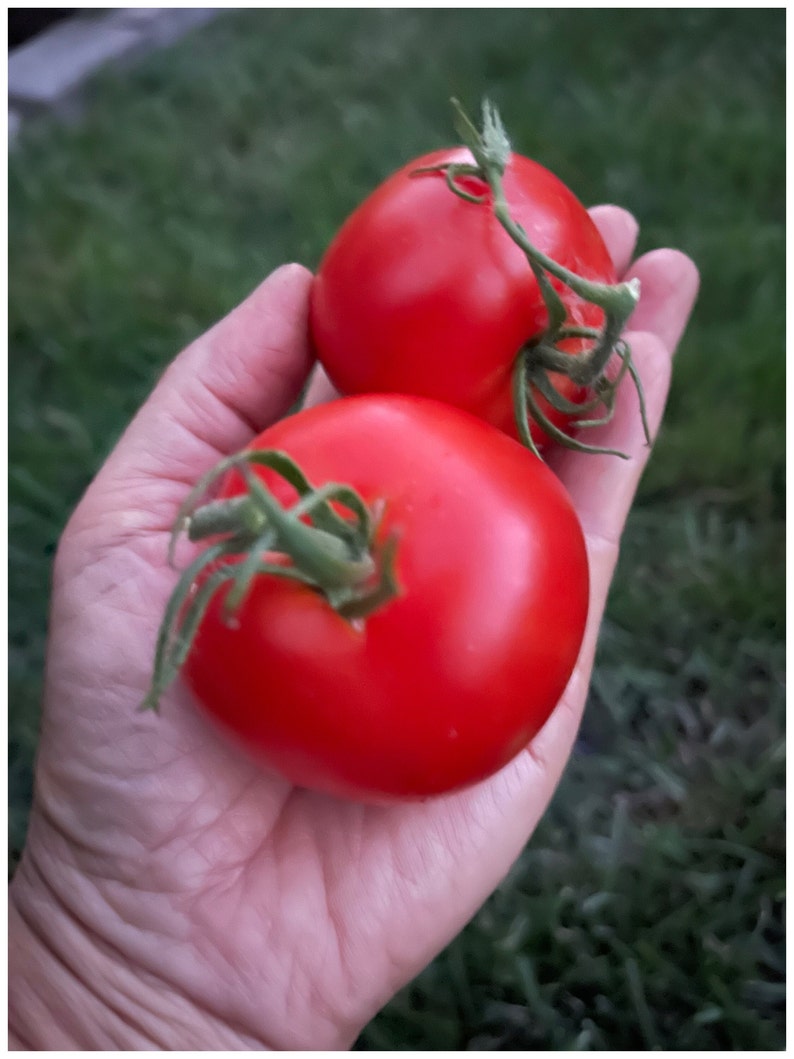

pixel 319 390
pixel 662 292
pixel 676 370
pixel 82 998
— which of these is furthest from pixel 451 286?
pixel 676 370

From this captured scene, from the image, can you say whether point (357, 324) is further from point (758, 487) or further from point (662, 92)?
point (662, 92)

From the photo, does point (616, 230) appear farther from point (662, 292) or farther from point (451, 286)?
point (451, 286)

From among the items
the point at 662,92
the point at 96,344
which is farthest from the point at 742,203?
the point at 96,344

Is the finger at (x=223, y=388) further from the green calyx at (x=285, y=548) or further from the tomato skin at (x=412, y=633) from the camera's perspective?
the green calyx at (x=285, y=548)

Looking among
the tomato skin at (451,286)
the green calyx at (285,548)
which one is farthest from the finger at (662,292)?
the green calyx at (285,548)

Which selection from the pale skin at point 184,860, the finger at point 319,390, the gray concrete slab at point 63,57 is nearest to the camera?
the pale skin at point 184,860

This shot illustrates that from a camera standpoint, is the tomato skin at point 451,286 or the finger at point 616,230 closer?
the tomato skin at point 451,286

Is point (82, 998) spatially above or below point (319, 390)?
below
